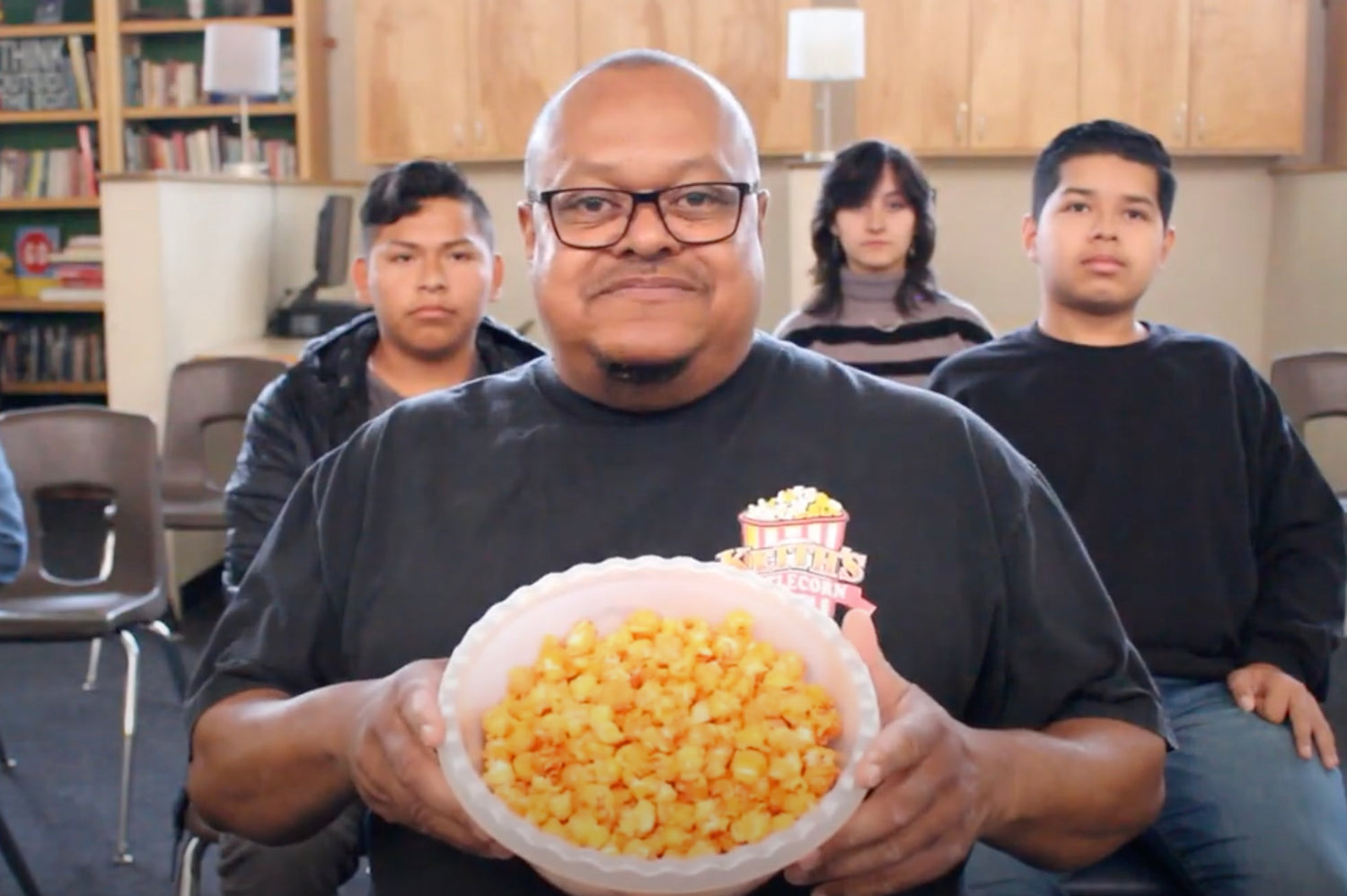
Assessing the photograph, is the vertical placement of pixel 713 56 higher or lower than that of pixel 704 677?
higher

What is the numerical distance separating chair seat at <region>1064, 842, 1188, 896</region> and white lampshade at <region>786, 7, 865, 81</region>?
3.76 metres

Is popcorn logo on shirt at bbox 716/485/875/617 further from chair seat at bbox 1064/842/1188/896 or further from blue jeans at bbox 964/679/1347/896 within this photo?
chair seat at bbox 1064/842/1188/896

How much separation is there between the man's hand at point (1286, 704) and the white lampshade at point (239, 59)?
14.9ft

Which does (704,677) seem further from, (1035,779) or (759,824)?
(1035,779)

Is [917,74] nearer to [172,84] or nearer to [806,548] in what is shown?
[172,84]

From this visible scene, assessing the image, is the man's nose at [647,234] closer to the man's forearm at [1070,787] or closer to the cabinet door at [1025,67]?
the man's forearm at [1070,787]

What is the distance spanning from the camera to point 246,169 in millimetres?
5488

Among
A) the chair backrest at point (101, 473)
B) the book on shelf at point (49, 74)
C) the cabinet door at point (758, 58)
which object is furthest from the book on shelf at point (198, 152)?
the chair backrest at point (101, 473)

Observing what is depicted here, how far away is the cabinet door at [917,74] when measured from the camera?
17.8 feet

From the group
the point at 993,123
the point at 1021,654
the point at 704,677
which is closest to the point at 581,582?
the point at 704,677

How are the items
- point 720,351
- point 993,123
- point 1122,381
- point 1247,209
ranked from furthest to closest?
point 1247,209
point 993,123
point 1122,381
point 720,351

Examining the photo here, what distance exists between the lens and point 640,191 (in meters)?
1.07

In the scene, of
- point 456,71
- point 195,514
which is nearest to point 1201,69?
point 456,71

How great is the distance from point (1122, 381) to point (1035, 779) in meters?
1.01
